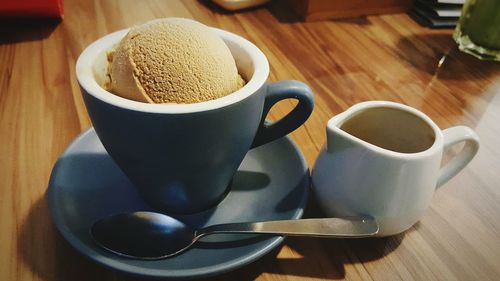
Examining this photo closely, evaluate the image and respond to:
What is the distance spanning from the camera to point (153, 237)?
0.33m

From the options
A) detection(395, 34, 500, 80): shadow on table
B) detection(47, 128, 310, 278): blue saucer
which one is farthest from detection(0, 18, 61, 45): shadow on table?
detection(395, 34, 500, 80): shadow on table

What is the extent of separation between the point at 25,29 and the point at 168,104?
23.7 inches

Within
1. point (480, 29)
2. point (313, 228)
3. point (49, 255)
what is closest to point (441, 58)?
point (480, 29)

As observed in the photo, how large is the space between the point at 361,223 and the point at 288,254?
7 cm

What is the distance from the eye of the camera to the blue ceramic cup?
302mm

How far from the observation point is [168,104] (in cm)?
31

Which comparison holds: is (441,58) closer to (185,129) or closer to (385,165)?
(385,165)

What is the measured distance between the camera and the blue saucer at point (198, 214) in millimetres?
316

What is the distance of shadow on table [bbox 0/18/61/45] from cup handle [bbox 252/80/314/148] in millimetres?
540

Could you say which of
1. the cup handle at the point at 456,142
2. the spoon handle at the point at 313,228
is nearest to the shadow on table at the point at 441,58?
the cup handle at the point at 456,142

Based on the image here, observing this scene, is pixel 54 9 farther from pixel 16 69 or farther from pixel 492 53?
pixel 492 53

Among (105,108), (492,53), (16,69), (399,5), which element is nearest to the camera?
(105,108)

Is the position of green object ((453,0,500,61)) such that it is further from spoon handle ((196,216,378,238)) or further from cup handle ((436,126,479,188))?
spoon handle ((196,216,378,238))

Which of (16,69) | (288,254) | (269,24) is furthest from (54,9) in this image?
(288,254)
